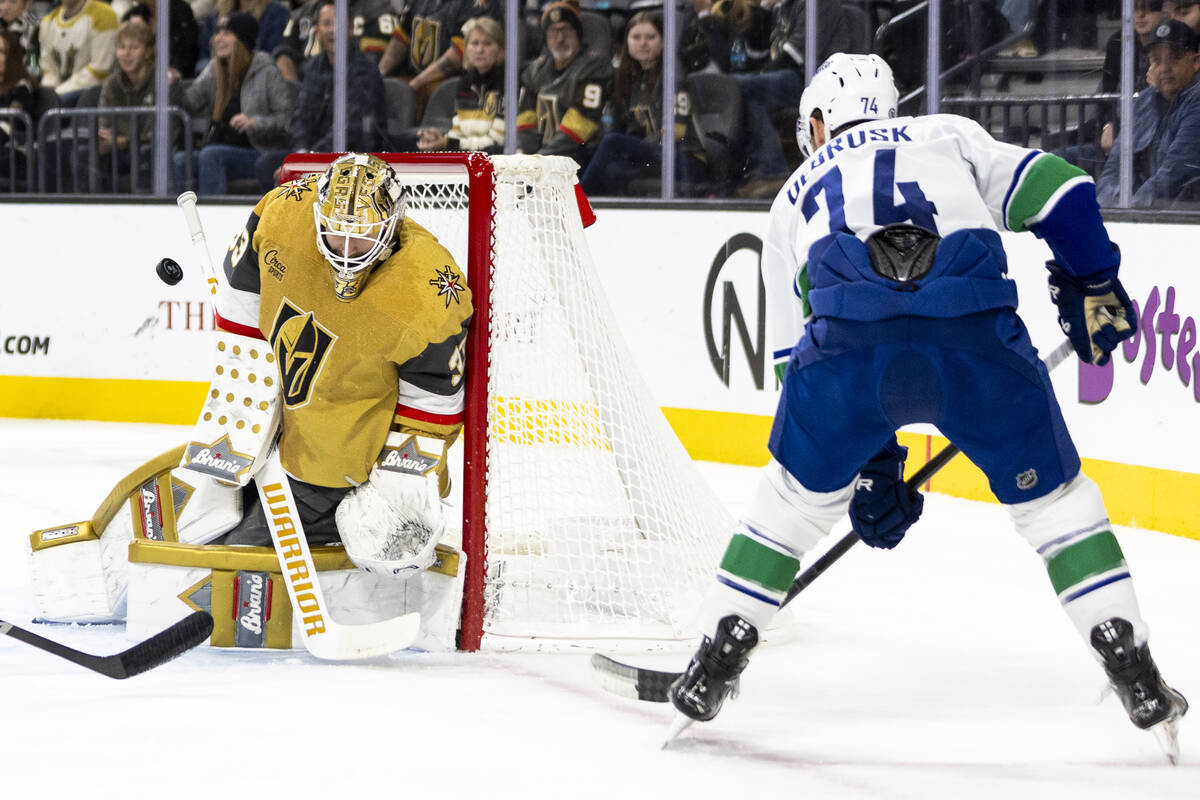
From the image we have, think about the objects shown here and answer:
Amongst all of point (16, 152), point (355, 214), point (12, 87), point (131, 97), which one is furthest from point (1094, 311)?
point (12, 87)

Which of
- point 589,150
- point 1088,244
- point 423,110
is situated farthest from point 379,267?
point 423,110

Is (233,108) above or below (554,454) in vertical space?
above

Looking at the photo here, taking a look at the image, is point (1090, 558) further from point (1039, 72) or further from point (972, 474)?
point (1039, 72)

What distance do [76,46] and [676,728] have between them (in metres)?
→ 5.76

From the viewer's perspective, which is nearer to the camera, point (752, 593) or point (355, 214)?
point (752, 593)

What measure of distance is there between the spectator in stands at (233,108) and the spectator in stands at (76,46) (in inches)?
18.8

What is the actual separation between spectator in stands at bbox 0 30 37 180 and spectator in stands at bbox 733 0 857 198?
3.28 metres

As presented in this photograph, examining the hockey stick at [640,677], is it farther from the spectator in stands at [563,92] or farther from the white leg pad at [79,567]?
the spectator in stands at [563,92]

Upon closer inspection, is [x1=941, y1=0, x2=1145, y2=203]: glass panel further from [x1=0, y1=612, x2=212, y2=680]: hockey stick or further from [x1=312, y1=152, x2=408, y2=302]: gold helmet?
[x1=0, y1=612, x2=212, y2=680]: hockey stick

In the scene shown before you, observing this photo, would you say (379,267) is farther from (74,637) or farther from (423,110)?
(423,110)

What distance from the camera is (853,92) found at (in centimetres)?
229

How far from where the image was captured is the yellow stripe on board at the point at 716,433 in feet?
13.8

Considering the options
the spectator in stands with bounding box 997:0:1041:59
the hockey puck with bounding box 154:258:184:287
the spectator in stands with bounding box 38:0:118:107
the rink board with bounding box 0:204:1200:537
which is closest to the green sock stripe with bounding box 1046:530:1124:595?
the hockey puck with bounding box 154:258:184:287

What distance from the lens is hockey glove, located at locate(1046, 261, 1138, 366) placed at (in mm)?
2217
